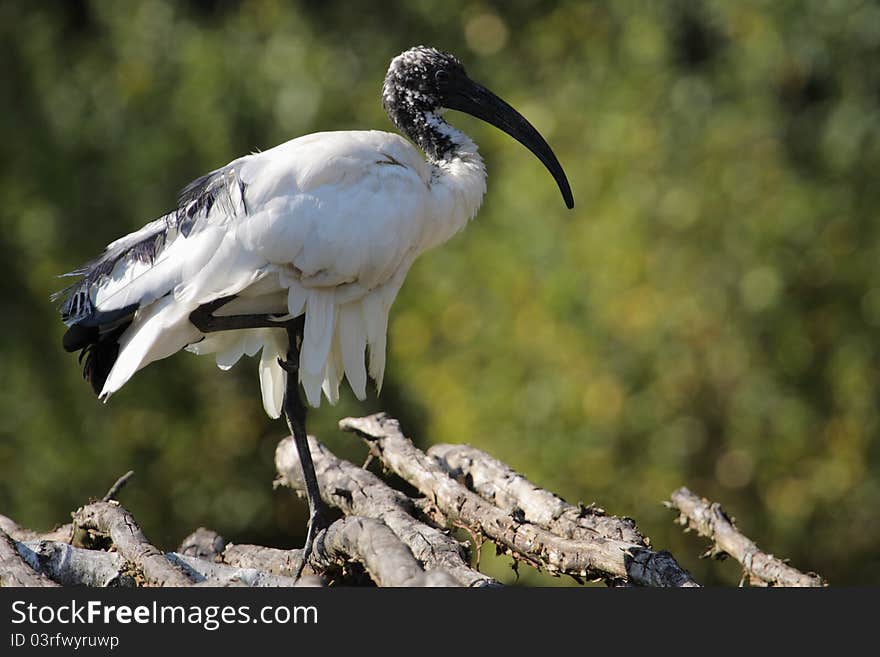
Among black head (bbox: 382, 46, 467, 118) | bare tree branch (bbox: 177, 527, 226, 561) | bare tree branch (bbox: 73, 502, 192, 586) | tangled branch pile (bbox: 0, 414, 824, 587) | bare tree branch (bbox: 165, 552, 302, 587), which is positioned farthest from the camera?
black head (bbox: 382, 46, 467, 118)

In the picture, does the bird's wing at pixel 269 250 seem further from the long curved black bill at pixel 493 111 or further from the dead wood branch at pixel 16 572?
the dead wood branch at pixel 16 572

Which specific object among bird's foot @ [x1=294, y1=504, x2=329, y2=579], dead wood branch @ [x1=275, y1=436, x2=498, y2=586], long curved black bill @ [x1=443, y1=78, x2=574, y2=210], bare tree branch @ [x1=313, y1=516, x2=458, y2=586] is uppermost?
long curved black bill @ [x1=443, y1=78, x2=574, y2=210]

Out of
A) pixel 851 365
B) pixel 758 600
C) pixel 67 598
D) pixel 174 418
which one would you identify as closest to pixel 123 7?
pixel 174 418

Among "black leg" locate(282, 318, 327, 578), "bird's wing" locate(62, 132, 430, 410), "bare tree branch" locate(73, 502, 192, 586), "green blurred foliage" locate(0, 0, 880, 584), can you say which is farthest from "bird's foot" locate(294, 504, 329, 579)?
"green blurred foliage" locate(0, 0, 880, 584)

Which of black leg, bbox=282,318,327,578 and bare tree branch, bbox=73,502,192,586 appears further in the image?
black leg, bbox=282,318,327,578

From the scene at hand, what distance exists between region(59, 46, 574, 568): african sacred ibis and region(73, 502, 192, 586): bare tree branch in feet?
1.40

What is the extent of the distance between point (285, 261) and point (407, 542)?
110cm

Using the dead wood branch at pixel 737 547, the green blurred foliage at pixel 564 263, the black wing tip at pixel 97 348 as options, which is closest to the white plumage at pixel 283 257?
the black wing tip at pixel 97 348

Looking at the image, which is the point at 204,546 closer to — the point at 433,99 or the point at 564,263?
the point at 433,99

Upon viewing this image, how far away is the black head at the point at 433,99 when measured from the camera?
5477mm

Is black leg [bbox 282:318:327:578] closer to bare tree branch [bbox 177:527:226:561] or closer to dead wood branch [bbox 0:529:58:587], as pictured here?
bare tree branch [bbox 177:527:226:561]

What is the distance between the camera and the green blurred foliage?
24.0 feet

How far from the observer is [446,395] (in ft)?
26.3

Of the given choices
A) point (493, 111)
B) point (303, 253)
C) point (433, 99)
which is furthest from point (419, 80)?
point (303, 253)
